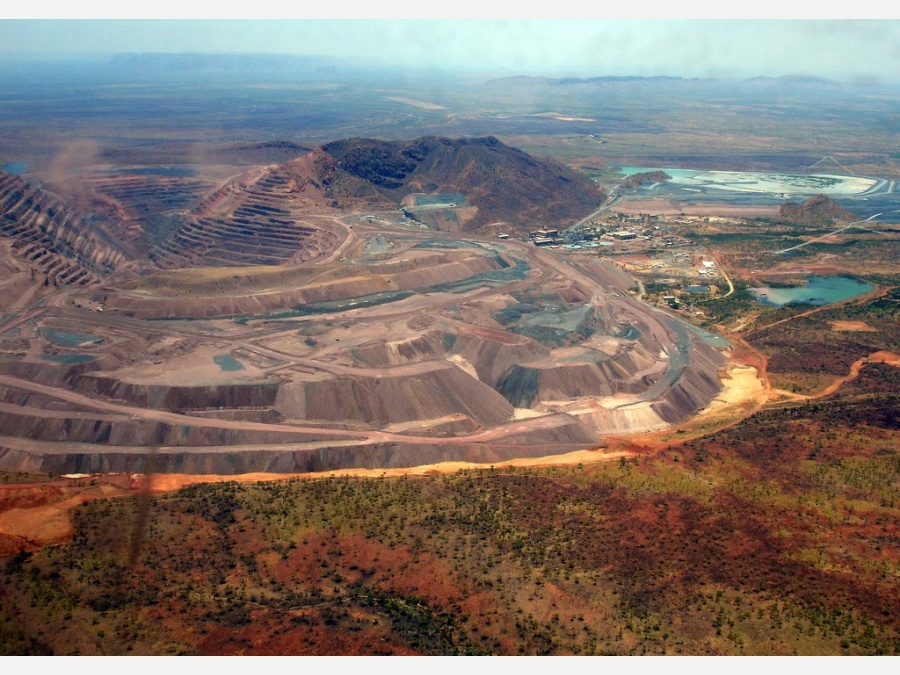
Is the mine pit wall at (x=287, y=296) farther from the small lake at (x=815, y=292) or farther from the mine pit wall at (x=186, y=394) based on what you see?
the small lake at (x=815, y=292)

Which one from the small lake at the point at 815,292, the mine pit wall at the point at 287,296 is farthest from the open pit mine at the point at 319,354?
the small lake at the point at 815,292

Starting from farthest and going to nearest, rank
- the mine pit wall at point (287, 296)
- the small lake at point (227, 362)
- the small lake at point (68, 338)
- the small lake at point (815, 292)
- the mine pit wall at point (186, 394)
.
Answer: the small lake at point (815, 292), the mine pit wall at point (287, 296), the small lake at point (68, 338), the small lake at point (227, 362), the mine pit wall at point (186, 394)

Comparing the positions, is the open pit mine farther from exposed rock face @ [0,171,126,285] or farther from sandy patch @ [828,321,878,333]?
sandy patch @ [828,321,878,333]

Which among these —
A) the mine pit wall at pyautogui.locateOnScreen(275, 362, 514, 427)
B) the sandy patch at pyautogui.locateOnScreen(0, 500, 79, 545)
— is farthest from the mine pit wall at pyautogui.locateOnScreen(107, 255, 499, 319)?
the sandy patch at pyautogui.locateOnScreen(0, 500, 79, 545)

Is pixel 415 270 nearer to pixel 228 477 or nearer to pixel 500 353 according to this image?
pixel 500 353

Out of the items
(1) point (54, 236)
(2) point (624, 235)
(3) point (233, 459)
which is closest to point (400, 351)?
(3) point (233, 459)

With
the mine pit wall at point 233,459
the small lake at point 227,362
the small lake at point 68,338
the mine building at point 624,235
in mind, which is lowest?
the mine pit wall at point 233,459

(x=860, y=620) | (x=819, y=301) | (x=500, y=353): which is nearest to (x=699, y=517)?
(x=860, y=620)
